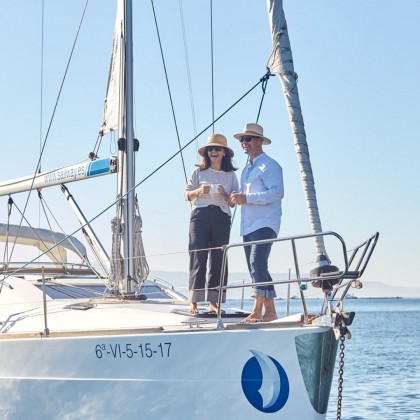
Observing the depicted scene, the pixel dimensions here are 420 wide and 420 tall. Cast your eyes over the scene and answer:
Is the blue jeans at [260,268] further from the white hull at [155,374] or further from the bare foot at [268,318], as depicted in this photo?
the white hull at [155,374]

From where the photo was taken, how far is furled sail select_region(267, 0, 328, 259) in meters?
9.03

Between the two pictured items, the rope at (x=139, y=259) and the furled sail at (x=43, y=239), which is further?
the furled sail at (x=43, y=239)

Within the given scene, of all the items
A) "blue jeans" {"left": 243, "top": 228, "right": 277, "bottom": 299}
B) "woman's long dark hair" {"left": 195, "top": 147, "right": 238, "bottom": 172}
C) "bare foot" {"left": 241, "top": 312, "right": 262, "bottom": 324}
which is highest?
"woman's long dark hair" {"left": 195, "top": 147, "right": 238, "bottom": 172}

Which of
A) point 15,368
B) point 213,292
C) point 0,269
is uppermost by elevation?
point 0,269

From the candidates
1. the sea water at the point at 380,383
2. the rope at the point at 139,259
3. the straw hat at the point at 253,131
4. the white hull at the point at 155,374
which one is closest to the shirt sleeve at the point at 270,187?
the straw hat at the point at 253,131

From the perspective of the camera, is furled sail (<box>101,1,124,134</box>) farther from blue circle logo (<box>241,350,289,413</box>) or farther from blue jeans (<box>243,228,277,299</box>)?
blue circle logo (<box>241,350,289,413</box>)

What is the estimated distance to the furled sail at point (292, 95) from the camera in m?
9.03

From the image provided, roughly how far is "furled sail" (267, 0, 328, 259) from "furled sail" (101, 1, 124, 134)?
3248mm

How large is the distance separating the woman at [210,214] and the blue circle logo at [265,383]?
142 centimetres

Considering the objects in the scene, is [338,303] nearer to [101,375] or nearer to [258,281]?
[258,281]

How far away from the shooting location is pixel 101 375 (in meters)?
→ 9.32

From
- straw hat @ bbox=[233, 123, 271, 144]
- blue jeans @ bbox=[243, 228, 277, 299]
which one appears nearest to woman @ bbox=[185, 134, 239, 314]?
straw hat @ bbox=[233, 123, 271, 144]

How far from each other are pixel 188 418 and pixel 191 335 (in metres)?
0.79

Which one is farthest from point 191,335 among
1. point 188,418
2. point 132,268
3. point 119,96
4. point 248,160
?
point 119,96
